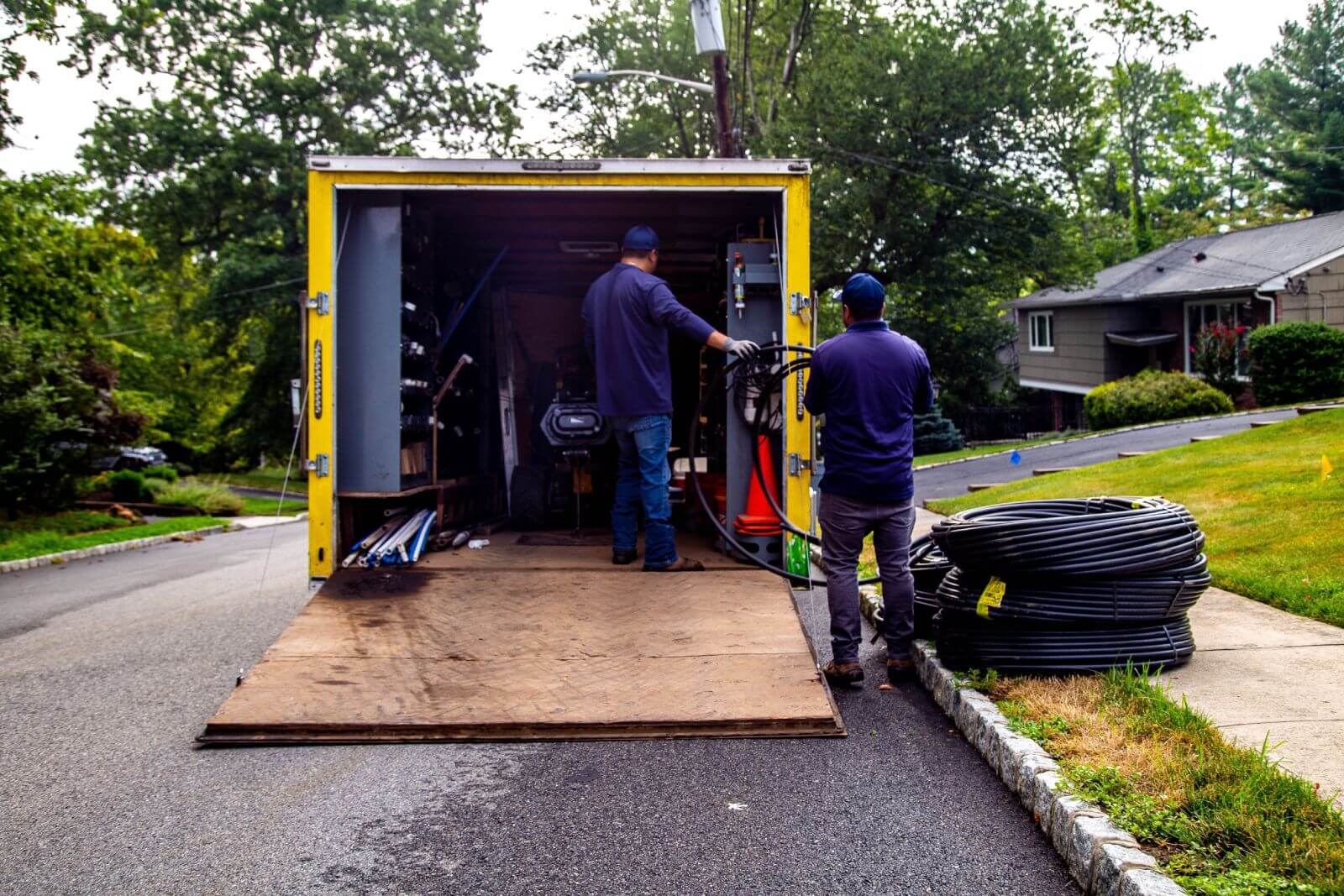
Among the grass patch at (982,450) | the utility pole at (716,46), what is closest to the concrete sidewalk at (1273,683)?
the utility pole at (716,46)

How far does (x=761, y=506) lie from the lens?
23.9ft

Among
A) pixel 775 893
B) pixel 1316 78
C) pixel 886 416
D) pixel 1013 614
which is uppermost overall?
pixel 1316 78

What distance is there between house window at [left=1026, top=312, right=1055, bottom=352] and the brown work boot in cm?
3341

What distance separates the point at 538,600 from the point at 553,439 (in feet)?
8.57

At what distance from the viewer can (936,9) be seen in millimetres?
29500

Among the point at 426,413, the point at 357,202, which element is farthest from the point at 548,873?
the point at 426,413

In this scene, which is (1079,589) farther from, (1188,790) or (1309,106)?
(1309,106)

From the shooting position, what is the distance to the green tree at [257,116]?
3200 cm

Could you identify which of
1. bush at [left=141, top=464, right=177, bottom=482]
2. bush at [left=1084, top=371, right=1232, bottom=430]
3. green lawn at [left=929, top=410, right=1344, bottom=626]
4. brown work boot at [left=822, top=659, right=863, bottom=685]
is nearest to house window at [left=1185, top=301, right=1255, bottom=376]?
bush at [left=1084, top=371, right=1232, bottom=430]

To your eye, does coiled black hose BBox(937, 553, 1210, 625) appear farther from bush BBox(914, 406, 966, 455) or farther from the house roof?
bush BBox(914, 406, 966, 455)

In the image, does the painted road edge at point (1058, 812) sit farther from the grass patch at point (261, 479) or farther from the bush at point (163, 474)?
the grass patch at point (261, 479)

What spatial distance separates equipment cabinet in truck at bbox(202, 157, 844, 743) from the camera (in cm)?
534

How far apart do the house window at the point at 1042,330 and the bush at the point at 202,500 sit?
81.8 feet

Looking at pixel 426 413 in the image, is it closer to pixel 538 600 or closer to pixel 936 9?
pixel 538 600
